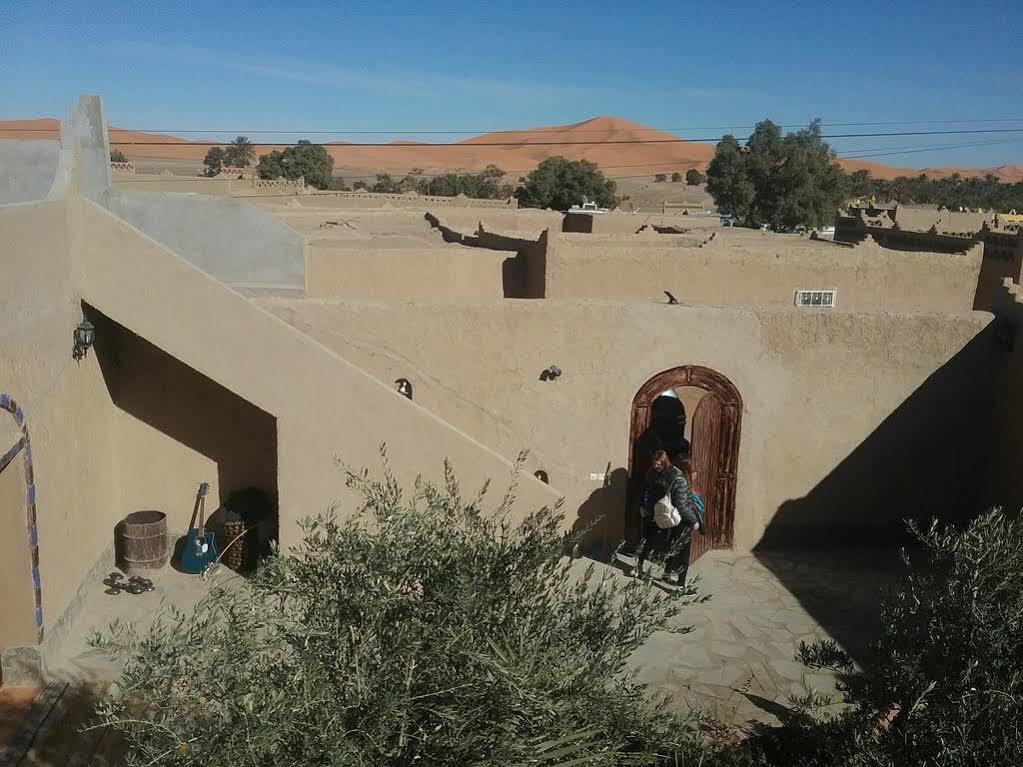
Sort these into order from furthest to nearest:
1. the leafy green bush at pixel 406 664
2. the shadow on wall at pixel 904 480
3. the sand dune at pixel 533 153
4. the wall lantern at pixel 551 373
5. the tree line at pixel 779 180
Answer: the sand dune at pixel 533 153, the tree line at pixel 779 180, the shadow on wall at pixel 904 480, the wall lantern at pixel 551 373, the leafy green bush at pixel 406 664

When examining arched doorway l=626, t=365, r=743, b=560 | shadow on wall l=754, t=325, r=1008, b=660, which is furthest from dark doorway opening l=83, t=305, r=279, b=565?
shadow on wall l=754, t=325, r=1008, b=660

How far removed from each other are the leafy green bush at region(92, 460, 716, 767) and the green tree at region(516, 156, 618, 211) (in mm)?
42261

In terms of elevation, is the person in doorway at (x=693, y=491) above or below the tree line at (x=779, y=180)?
below

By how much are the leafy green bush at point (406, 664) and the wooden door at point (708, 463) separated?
5255 mm

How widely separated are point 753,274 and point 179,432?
8787 mm

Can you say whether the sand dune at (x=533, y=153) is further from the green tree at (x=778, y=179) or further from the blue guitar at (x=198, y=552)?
the blue guitar at (x=198, y=552)

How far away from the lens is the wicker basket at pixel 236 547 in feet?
29.0

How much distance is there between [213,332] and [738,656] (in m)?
5.50

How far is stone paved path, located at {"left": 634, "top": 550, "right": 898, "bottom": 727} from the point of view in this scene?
24.4ft

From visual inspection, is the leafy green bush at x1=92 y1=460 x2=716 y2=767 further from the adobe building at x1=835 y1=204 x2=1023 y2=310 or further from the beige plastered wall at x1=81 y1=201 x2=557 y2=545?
the adobe building at x1=835 y1=204 x2=1023 y2=310

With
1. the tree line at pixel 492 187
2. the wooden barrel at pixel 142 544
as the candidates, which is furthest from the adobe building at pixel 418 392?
the tree line at pixel 492 187

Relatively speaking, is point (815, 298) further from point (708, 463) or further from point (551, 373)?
point (551, 373)

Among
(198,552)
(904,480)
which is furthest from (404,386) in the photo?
(904,480)

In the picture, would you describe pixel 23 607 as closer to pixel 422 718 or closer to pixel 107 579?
pixel 107 579
